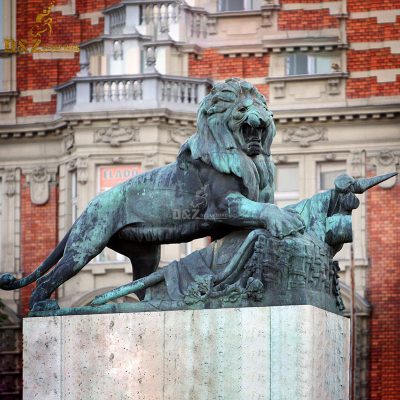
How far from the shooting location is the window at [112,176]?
1859 inches

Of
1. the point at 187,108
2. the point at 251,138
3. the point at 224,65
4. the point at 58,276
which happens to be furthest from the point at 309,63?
the point at 251,138

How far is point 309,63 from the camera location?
4856 centimetres

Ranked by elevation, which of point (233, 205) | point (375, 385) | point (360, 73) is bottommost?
point (375, 385)

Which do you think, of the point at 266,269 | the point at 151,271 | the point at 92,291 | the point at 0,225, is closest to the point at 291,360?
the point at 266,269

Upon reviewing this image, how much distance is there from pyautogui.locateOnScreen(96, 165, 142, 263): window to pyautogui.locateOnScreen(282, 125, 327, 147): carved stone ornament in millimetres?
3274

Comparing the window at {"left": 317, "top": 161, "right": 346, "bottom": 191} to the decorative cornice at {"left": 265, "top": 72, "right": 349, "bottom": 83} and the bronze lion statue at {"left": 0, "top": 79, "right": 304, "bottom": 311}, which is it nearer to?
the decorative cornice at {"left": 265, "top": 72, "right": 349, "bottom": 83}

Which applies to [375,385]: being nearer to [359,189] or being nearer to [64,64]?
[64,64]

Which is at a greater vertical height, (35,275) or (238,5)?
(238,5)

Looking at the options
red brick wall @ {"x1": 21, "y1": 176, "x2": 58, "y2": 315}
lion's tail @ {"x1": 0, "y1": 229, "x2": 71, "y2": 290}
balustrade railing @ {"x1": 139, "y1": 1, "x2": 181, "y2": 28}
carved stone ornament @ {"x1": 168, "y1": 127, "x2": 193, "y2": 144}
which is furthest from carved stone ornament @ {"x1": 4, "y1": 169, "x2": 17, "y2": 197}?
lion's tail @ {"x1": 0, "y1": 229, "x2": 71, "y2": 290}

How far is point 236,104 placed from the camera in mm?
19141

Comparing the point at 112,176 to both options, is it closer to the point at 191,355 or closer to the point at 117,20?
the point at 117,20

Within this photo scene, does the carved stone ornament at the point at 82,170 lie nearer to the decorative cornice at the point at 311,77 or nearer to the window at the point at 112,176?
the window at the point at 112,176

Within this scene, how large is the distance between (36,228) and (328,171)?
6668mm

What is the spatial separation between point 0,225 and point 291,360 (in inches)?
1269
